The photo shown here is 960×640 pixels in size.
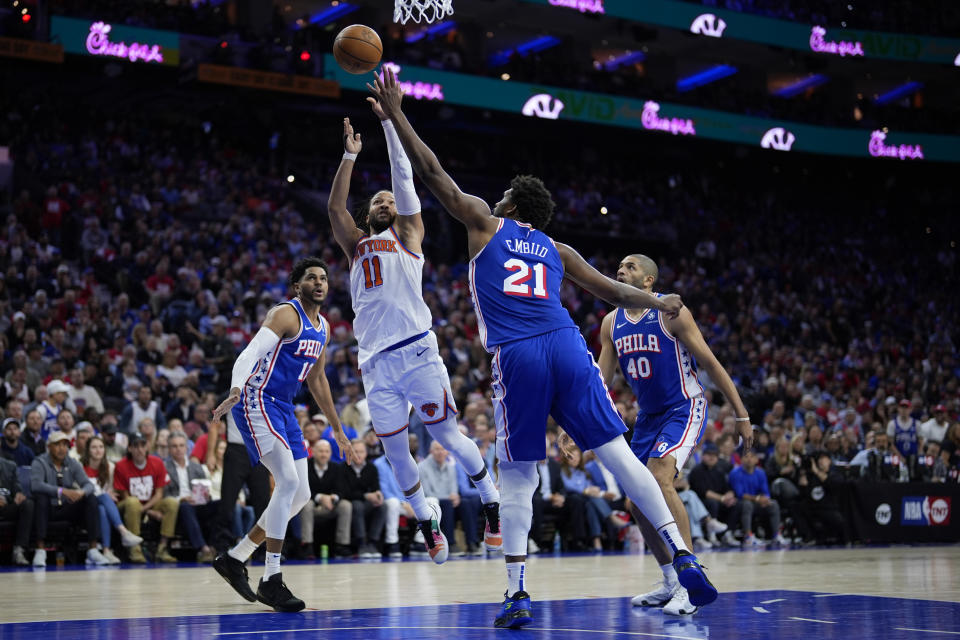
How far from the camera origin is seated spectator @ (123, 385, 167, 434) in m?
13.7

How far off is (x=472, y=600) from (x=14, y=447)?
665cm

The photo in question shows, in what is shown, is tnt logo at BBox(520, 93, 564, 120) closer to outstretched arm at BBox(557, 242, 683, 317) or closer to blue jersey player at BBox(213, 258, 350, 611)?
blue jersey player at BBox(213, 258, 350, 611)

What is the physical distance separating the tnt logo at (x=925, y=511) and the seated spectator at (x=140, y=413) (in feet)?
34.3

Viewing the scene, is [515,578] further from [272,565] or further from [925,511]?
[925,511]

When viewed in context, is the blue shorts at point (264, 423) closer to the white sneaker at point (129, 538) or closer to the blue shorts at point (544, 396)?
the blue shorts at point (544, 396)

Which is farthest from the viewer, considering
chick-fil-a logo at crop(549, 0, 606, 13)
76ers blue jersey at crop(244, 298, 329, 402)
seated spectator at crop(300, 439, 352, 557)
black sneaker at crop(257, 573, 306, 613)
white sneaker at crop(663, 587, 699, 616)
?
chick-fil-a logo at crop(549, 0, 606, 13)

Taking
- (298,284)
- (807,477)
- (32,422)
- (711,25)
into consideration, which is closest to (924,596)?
(298,284)

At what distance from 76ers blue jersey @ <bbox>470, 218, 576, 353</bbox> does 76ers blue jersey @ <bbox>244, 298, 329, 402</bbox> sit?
68.4 inches

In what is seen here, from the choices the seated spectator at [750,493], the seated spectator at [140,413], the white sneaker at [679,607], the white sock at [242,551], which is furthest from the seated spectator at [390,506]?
the white sneaker at [679,607]

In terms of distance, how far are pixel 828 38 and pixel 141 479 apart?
27.5 meters

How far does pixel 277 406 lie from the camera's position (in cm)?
746

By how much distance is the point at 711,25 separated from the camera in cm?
3216

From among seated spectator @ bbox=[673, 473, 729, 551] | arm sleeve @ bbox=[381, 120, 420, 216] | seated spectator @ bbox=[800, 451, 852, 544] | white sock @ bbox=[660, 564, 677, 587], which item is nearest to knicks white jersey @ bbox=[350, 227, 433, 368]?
arm sleeve @ bbox=[381, 120, 420, 216]

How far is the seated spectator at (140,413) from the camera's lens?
13.7m
